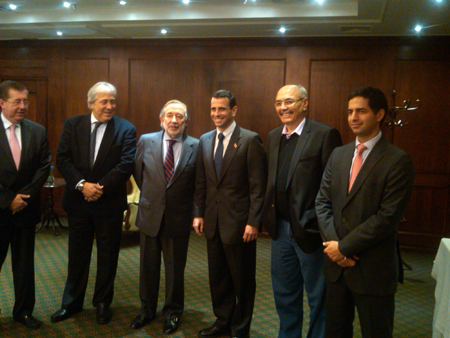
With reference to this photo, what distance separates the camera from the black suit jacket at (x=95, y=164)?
2973mm

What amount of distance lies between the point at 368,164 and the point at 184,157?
136cm

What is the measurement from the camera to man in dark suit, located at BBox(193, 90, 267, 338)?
2.67m

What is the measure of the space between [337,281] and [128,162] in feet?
5.66

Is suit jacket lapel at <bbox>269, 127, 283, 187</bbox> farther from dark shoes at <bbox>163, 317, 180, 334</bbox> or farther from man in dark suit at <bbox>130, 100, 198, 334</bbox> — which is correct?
dark shoes at <bbox>163, 317, 180, 334</bbox>

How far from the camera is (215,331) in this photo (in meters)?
2.88

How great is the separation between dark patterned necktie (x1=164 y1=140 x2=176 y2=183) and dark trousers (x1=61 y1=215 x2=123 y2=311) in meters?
0.54

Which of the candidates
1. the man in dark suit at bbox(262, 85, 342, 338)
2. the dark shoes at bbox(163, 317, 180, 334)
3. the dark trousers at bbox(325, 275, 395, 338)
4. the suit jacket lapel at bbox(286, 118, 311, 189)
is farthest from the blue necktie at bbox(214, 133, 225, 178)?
the dark shoes at bbox(163, 317, 180, 334)

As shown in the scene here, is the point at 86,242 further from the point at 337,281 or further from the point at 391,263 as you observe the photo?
the point at 391,263

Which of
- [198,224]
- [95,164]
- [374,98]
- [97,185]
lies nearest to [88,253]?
[97,185]

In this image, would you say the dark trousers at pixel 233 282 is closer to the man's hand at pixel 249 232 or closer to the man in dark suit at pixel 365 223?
the man's hand at pixel 249 232

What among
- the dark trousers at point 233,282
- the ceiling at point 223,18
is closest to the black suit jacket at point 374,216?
the dark trousers at point 233,282

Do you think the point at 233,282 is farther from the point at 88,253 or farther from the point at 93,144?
the point at 93,144

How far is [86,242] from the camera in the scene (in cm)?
310

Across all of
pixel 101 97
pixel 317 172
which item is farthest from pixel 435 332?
pixel 101 97
